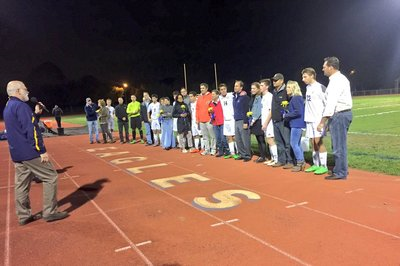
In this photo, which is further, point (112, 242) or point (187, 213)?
point (187, 213)

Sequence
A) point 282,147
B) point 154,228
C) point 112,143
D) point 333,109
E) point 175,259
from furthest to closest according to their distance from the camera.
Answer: point 112,143, point 282,147, point 333,109, point 154,228, point 175,259

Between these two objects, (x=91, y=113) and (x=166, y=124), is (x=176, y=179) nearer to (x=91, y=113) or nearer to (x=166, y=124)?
(x=166, y=124)

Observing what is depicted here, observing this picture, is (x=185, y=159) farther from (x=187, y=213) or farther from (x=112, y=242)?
(x=112, y=242)

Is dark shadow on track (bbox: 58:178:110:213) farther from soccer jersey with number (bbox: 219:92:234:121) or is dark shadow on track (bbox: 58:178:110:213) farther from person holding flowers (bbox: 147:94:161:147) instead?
person holding flowers (bbox: 147:94:161:147)

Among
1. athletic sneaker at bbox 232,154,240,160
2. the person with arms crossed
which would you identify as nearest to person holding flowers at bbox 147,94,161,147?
athletic sneaker at bbox 232,154,240,160

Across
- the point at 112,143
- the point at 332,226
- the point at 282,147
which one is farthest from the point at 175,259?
the point at 112,143

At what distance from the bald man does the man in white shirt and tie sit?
4.91 meters

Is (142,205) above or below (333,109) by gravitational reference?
below

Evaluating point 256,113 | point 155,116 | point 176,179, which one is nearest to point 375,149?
point 256,113

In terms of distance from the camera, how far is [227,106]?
31.9 ft

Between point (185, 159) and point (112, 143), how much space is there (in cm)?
658

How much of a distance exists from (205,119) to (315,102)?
4.10m

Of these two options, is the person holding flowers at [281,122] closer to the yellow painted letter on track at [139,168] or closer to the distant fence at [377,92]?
the yellow painted letter on track at [139,168]

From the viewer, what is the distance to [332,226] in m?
4.43
